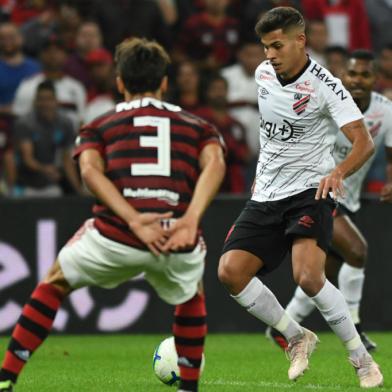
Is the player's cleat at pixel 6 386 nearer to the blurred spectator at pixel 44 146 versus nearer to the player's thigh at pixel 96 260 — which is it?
the player's thigh at pixel 96 260

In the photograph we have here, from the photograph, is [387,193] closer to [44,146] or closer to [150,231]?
[150,231]

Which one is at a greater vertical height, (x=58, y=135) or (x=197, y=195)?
(x=197, y=195)

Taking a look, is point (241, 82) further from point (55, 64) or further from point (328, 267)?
point (328, 267)

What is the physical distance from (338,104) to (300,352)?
150 centimetres

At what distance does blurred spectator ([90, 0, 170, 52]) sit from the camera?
44.4ft

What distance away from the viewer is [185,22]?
1376cm

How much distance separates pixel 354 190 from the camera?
920 cm

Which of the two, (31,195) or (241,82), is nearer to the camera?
(31,195)

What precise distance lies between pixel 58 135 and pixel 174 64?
2.14 metres

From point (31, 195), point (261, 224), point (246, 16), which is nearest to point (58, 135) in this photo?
point (31, 195)

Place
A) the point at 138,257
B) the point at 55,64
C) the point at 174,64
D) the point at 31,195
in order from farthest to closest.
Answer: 1. the point at 174,64
2. the point at 55,64
3. the point at 31,195
4. the point at 138,257

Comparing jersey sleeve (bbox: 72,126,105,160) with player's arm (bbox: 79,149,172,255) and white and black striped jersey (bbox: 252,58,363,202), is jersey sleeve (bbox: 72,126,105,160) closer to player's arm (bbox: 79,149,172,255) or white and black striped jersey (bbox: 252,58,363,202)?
player's arm (bbox: 79,149,172,255)

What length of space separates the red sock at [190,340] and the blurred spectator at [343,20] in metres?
8.52

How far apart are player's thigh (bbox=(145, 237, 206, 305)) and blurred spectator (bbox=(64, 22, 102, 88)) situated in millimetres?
7699
